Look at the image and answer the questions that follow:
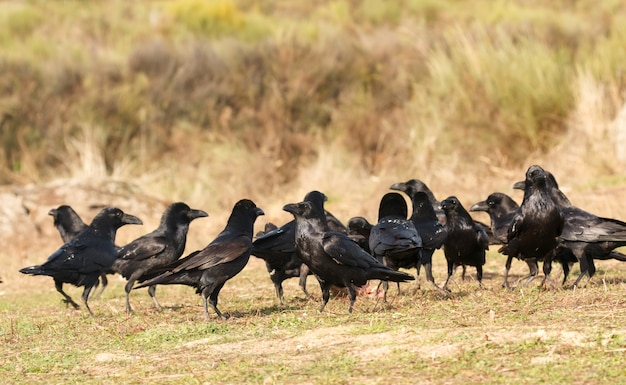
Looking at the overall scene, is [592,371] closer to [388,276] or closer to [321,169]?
[388,276]

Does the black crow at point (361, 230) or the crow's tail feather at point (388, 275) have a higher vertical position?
the black crow at point (361, 230)

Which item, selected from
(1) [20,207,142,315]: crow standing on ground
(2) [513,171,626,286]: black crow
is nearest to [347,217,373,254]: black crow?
(2) [513,171,626,286]: black crow

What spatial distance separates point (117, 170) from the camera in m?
23.4

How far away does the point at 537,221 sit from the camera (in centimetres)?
986

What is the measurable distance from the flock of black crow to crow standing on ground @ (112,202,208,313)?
0.01 m

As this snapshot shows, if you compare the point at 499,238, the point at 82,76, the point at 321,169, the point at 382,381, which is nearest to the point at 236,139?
the point at 321,169

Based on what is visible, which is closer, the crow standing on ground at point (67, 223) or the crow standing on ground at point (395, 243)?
the crow standing on ground at point (395, 243)

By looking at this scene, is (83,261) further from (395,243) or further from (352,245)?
(395,243)

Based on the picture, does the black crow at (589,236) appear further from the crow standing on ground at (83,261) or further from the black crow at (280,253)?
the crow standing on ground at (83,261)

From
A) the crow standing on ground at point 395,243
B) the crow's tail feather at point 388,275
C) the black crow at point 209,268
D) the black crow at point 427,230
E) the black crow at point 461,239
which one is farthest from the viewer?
→ the black crow at point 461,239

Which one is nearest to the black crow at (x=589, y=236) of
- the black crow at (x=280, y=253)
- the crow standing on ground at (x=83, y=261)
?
the black crow at (x=280, y=253)

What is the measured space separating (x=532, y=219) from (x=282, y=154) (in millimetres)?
14235

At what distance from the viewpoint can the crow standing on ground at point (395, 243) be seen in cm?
978

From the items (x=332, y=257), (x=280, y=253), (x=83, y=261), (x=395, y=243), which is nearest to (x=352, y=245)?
(x=332, y=257)
